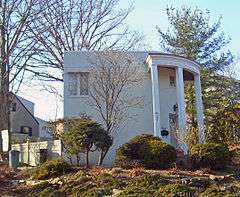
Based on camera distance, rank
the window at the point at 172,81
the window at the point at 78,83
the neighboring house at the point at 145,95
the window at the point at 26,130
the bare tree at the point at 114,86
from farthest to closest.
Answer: the window at the point at 26,130
the window at the point at 172,81
the window at the point at 78,83
the neighboring house at the point at 145,95
the bare tree at the point at 114,86

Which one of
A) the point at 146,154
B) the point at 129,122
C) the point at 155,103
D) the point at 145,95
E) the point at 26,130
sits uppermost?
the point at 145,95

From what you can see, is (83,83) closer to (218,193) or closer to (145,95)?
(145,95)

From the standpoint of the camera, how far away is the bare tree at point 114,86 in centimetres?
1977

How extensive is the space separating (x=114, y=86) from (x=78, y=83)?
2035 millimetres

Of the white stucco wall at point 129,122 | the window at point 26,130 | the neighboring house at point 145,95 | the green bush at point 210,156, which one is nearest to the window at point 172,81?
the neighboring house at point 145,95

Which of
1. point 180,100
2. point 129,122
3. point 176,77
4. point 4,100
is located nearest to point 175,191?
point 129,122

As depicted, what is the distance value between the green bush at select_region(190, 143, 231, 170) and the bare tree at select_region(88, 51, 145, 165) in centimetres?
495

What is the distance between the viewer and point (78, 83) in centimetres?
2084

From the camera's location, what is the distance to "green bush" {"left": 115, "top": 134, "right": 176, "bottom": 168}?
1525 cm

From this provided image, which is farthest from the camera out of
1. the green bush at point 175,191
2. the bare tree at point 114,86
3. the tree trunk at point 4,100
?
the tree trunk at point 4,100

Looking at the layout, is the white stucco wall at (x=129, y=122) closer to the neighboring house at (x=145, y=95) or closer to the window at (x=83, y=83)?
the neighboring house at (x=145, y=95)

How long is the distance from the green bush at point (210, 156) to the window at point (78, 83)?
711 centimetres

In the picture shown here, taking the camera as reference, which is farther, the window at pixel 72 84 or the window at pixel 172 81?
the window at pixel 172 81

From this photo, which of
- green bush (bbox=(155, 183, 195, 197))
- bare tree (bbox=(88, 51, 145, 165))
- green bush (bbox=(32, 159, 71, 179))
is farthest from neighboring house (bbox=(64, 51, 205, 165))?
green bush (bbox=(155, 183, 195, 197))
